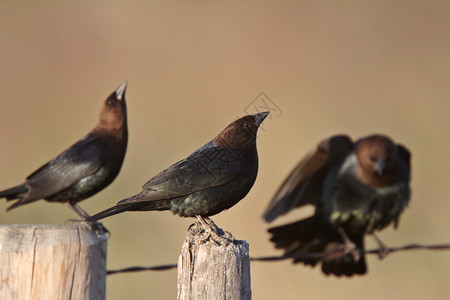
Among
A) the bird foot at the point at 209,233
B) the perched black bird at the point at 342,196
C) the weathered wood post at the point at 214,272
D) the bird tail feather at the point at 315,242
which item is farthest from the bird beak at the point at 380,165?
the weathered wood post at the point at 214,272

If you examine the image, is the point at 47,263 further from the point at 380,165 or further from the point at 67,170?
the point at 380,165

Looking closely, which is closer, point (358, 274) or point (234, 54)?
point (358, 274)

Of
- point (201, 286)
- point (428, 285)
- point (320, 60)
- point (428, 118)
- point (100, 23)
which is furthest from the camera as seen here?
point (100, 23)

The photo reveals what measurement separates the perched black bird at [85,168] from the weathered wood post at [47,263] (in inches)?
65.7

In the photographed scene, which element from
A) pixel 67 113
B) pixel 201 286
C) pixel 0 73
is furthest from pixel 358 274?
pixel 0 73

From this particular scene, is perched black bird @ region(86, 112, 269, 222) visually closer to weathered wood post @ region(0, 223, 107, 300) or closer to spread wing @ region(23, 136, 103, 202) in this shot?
weathered wood post @ region(0, 223, 107, 300)

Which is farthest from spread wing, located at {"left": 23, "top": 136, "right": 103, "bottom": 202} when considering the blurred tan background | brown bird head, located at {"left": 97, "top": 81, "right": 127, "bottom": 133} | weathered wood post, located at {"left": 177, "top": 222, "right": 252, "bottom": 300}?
weathered wood post, located at {"left": 177, "top": 222, "right": 252, "bottom": 300}

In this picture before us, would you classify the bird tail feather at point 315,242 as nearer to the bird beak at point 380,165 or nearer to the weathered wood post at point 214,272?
the bird beak at point 380,165

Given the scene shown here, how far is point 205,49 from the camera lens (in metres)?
8.60

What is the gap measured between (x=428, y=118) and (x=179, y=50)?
359cm

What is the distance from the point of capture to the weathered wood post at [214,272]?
6.84 ft

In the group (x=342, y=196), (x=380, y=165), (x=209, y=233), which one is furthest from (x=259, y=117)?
(x=342, y=196)

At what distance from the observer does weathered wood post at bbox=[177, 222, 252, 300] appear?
2.08 metres

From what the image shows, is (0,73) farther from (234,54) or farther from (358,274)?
(358,274)
